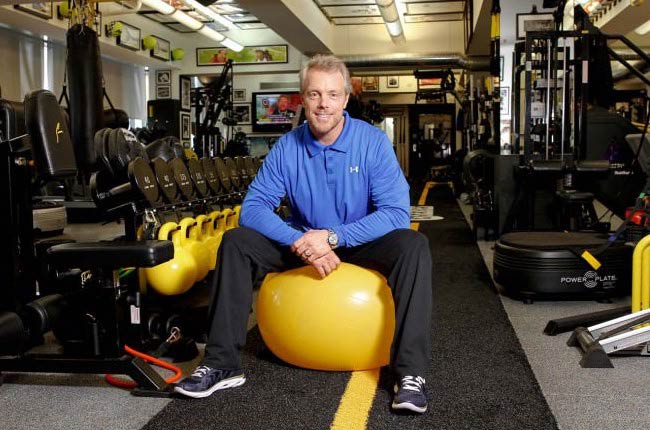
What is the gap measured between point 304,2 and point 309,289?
9635 mm

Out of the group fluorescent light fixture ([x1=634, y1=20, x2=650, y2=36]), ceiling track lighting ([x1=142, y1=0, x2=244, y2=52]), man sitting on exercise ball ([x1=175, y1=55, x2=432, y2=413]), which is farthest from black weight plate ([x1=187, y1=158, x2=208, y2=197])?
fluorescent light fixture ([x1=634, y1=20, x2=650, y2=36])

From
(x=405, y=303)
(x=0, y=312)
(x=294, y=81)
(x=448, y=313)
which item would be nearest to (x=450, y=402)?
(x=405, y=303)

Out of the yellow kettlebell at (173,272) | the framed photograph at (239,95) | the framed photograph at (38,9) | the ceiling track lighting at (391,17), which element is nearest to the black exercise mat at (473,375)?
the yellow kettlebell at (173,272)

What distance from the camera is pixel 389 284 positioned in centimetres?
234

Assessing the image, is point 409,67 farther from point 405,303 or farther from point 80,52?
A: point 405,303

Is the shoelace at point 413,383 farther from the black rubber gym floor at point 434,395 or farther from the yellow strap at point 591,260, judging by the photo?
the yellow strap at point 591,260

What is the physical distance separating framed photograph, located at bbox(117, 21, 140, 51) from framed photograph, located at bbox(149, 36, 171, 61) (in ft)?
2.74

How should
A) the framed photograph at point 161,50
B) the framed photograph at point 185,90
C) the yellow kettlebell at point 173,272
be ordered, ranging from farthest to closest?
the framed photograph at point 185,90 → the framed photograph at point 161,50 → the yellow kettlebell at point 173,272

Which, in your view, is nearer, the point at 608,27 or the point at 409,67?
the point at 608,27

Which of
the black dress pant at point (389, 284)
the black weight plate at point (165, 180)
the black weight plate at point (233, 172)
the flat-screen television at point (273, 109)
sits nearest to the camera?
the black dress pant at point (389, 284)

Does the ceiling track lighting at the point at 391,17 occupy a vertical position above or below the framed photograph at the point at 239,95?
above

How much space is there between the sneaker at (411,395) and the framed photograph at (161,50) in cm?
1308

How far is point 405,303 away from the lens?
2248 millimetres

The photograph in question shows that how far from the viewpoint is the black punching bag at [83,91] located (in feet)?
19.6
